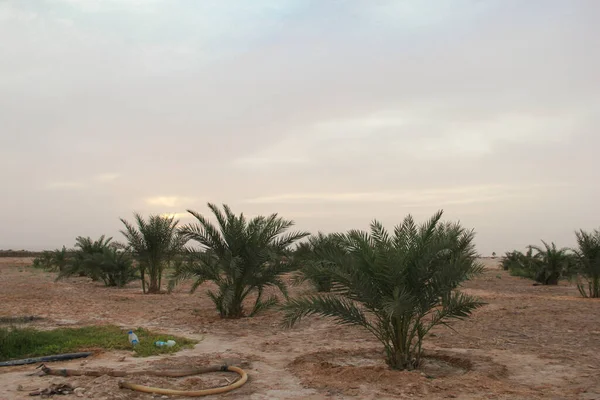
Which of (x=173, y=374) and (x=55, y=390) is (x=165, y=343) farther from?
(x=55, y=390)

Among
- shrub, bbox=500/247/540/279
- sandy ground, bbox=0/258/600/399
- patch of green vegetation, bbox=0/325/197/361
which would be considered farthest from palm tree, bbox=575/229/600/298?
patch of green vegetation, bbox=0/325/197/361

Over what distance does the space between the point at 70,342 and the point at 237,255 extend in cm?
463

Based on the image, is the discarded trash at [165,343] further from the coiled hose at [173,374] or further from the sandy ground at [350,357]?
the coiled hose at [173,374]

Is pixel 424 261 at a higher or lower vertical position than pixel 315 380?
higher

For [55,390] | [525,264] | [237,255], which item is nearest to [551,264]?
[525,264]

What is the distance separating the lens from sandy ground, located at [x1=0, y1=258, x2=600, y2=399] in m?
5.82

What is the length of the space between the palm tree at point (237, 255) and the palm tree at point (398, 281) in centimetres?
533

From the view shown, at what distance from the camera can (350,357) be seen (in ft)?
26.2

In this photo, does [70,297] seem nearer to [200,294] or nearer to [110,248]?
[200,294]

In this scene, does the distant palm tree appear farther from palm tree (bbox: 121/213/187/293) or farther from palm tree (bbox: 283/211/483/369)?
→ palm tree (bbox: 283/211/483/369)

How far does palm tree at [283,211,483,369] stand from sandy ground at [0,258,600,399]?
24.8 inches

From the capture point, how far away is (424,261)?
22.4ft

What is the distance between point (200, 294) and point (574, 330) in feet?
41.4

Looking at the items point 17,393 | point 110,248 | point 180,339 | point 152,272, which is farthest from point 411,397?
point 110,248
